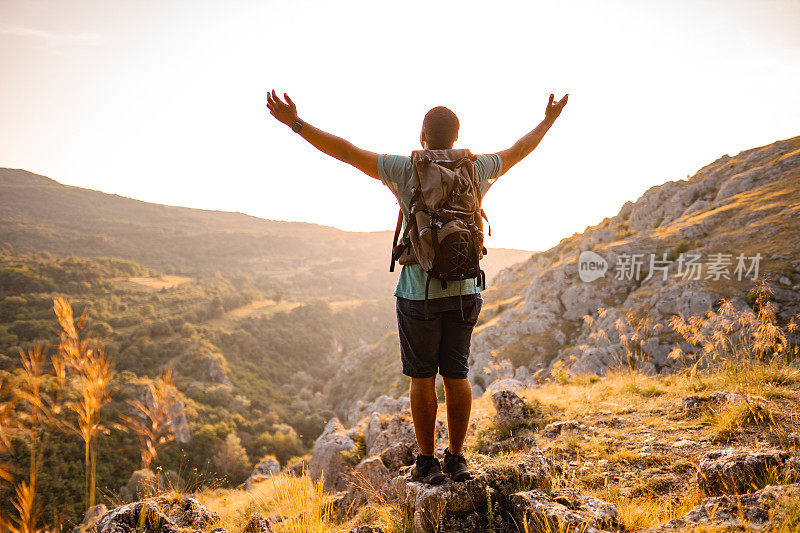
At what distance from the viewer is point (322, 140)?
9.39 feet

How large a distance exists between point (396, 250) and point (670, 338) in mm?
28321

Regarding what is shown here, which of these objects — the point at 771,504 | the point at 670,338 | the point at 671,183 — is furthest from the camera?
the point at 671,183

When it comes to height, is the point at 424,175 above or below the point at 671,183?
below

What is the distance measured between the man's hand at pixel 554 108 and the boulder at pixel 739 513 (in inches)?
135

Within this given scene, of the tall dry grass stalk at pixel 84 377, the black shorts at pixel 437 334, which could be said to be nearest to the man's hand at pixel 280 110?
the black shorts at pixel 437 334

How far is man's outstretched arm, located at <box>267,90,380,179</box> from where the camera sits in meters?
2.86

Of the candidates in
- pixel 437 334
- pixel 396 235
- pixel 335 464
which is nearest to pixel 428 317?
pixel 437 334

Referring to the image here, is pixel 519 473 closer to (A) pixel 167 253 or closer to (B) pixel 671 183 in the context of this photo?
(B) pixel 671 183

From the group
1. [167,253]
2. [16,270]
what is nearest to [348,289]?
[167,253]

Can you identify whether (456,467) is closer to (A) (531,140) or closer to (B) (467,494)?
(B) (467,494)

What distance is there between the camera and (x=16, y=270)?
8988 centimetres

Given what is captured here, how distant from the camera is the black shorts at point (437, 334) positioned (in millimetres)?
2834

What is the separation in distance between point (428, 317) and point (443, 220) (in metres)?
0.76

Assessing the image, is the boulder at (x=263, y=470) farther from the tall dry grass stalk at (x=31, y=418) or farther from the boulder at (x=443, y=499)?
the tall dry grass stalk at (x=31, y=418)
